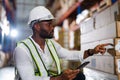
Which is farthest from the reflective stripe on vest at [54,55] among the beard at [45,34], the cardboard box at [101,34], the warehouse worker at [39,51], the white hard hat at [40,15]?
the cardboard box at [101,34]

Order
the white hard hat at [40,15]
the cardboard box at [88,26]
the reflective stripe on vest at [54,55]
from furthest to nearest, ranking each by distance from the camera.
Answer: the cardboard box at [88,26] → the reflective stripe on vest at [54,55] → the white hard hat at [40,15]

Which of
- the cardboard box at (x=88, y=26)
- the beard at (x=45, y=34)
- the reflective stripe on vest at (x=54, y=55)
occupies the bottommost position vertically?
the reflective stripe on vest at (x=54, y=55)

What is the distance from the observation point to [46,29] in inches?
94.1

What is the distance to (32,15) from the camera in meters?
2.41

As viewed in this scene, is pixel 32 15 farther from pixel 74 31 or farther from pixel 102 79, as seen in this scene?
pixel 74 31

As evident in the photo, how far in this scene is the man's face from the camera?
7.80 feet

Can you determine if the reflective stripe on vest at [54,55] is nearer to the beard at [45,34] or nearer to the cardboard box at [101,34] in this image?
the beard at [45,34]

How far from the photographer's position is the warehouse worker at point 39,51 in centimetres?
211

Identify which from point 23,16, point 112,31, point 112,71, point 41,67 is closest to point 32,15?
point 41,67

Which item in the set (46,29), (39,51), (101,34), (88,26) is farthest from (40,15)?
(88,26)

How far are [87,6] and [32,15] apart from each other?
329 cm

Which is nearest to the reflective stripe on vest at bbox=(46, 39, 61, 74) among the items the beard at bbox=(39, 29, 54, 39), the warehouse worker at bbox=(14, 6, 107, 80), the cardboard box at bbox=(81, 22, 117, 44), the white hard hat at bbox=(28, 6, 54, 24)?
the warehouse worker at bbox=(14, 6, 107, 80)

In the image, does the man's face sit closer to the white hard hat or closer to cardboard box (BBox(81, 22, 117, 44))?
the white hard hat

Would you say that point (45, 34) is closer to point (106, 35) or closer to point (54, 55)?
point (54, 55)
